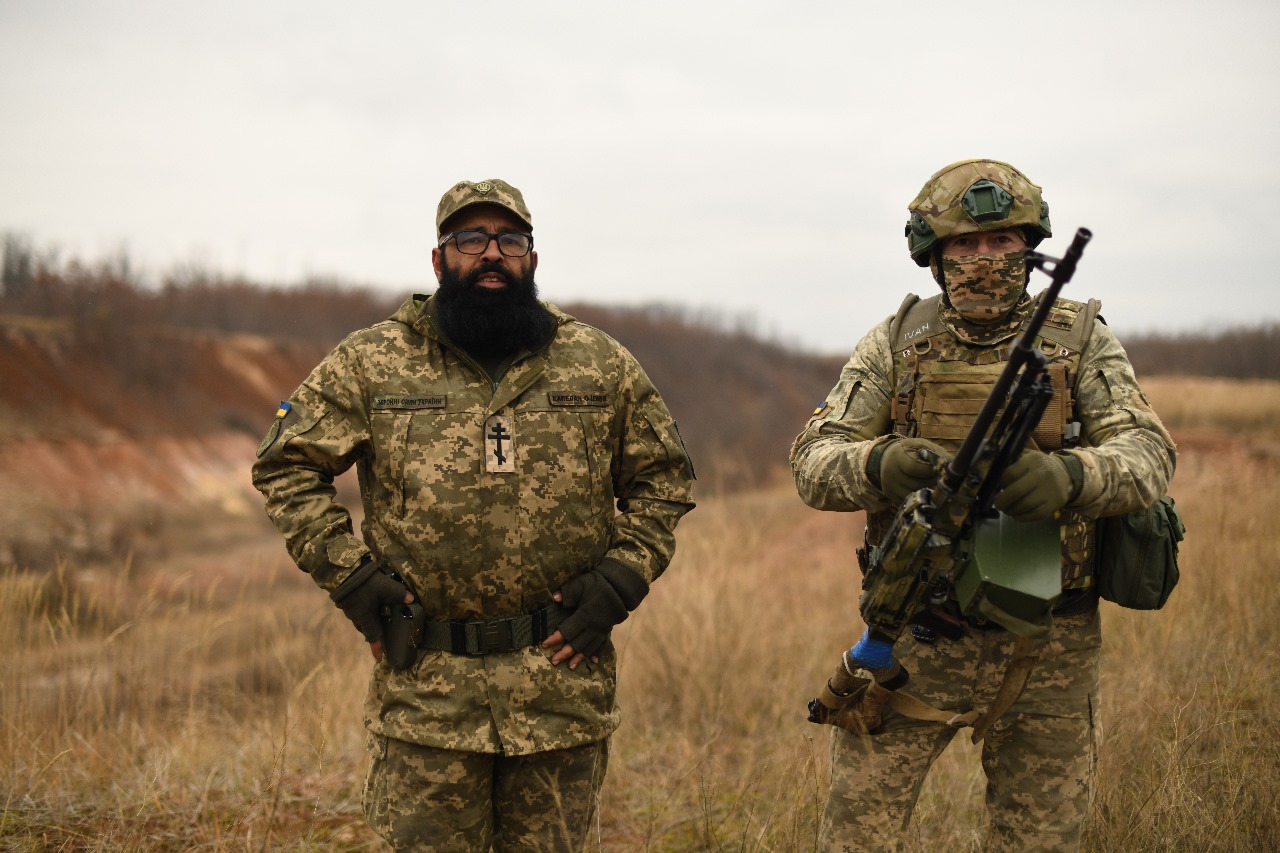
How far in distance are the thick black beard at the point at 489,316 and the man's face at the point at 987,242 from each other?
111 cm

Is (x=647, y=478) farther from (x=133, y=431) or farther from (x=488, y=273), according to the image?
(x=133, y=431)

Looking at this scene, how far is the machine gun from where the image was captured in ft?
7.27

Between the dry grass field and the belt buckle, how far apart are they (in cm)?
90

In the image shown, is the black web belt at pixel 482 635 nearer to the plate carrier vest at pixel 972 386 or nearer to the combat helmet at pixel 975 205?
the plate carrier vest at pixel 972 386

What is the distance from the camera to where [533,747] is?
257 cm

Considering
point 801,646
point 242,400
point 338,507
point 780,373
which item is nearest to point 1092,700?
point 338,507

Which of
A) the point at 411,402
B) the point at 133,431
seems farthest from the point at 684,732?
the point at 133,431

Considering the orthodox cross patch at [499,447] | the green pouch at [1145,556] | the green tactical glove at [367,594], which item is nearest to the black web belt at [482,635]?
the green tactical glove at [367,594]

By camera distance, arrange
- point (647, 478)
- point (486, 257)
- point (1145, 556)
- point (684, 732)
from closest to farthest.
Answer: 1. point (1145, 556)
2. point (486, 257)
3. point (647, 478)
4. point (684, 732)

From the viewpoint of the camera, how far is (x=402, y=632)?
8.60ft

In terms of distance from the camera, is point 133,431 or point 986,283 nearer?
point 986,283

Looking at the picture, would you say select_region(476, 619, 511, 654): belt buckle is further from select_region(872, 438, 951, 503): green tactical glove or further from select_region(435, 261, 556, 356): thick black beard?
select_region(872, 438, 951, 503): green tactical glove

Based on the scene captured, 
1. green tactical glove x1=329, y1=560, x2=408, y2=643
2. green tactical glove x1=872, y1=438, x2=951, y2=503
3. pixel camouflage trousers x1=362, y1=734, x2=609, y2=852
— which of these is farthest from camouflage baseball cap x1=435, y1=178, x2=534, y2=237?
pixel camouflage trousers x1=362, y1=734, x2=609, y2=852

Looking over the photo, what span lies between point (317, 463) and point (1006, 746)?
198cm
